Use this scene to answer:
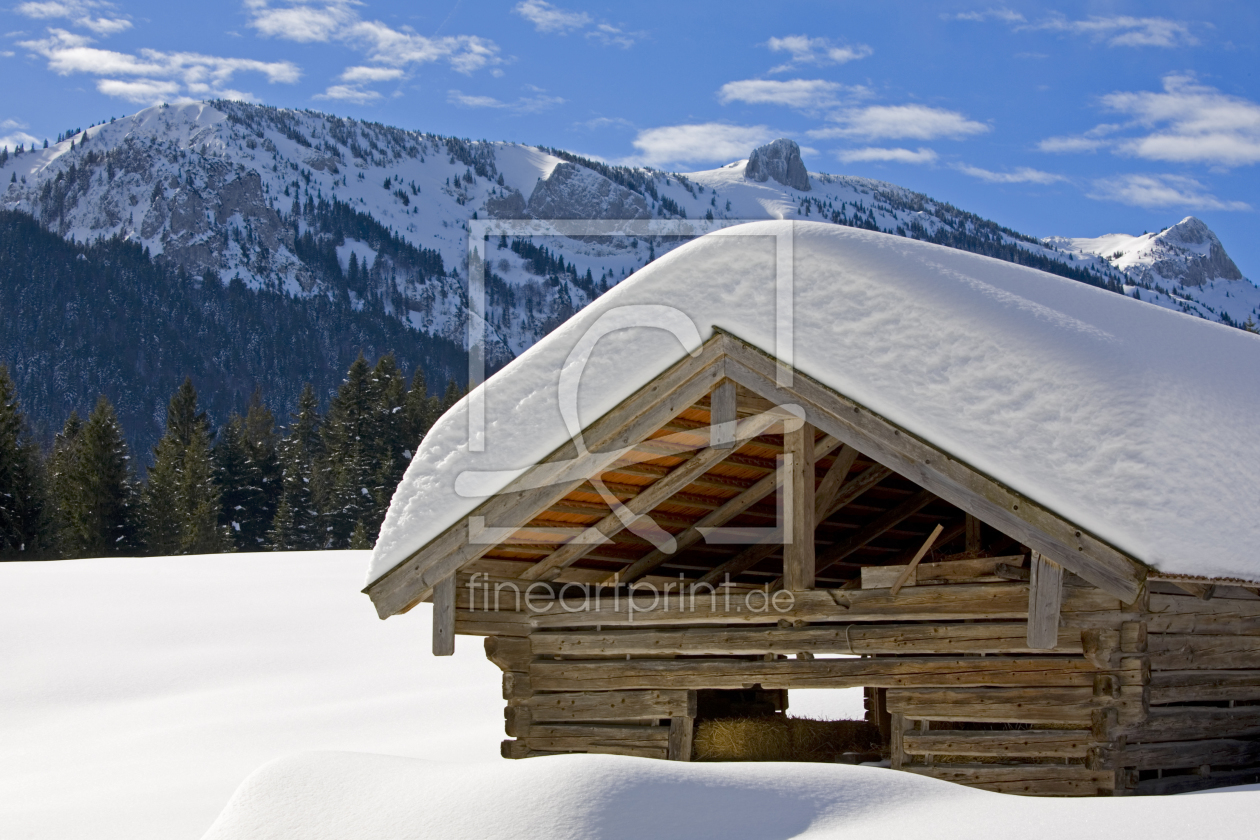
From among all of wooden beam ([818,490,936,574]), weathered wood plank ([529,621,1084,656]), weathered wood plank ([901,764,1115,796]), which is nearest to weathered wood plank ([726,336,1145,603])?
weathered wood plank ([529,621,1084,656])

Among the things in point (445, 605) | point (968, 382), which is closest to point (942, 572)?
point (968, 382)

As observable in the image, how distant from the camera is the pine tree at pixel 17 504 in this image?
44.4 m

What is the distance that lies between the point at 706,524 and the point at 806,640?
188 cm

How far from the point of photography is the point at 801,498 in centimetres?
1002

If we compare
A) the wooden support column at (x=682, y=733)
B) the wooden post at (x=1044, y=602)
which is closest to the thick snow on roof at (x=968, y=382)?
the wooden post at (x=1044, y=602)

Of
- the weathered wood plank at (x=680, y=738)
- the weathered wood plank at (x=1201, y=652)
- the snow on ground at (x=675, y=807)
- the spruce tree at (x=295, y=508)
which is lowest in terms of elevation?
the spruce tree at (x=295, y=508)

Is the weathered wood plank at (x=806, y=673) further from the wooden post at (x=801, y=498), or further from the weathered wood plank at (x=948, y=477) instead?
the weathered wood plank at (x=948, y=477)

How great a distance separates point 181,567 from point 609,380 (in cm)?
2687

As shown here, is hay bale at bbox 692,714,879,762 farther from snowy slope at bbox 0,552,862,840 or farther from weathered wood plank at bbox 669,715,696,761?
snowy slope at bbox 0,552,862,840

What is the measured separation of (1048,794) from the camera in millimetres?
9711

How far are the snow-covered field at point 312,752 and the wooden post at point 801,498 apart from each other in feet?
6.43

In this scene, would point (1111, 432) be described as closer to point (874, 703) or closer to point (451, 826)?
point (451, 826)

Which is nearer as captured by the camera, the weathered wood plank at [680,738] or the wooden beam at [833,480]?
the wooden beam at [833,480]

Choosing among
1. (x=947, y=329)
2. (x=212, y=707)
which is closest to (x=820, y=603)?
(x=947, y=329)
